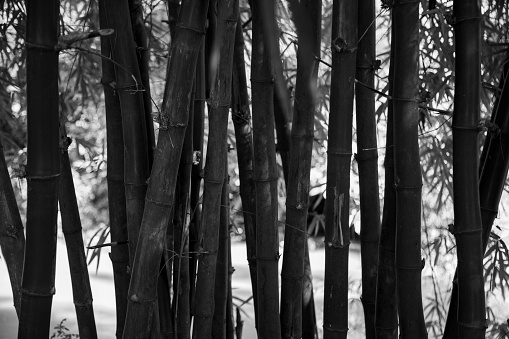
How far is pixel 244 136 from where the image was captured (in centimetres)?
106

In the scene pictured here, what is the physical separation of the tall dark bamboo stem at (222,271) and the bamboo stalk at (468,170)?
0.33 meters

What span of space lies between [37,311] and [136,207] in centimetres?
17

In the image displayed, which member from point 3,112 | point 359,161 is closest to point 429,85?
point 359,161

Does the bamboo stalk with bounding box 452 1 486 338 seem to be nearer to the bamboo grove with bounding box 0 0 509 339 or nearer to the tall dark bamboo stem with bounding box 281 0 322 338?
the bamboo grove with bounding box 0 0 509 339

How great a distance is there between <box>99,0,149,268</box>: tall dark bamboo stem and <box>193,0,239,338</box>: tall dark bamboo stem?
0.08 meters

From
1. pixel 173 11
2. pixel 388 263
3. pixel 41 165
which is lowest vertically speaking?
pixel 388 263

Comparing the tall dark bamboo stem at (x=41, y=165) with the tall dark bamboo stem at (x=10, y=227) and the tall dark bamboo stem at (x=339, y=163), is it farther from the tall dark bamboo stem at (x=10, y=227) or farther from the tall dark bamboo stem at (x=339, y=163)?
the tall dark bamboo stem at (x=339, y=163)

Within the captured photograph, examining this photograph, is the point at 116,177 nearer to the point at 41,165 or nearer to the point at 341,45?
the point at 41,165

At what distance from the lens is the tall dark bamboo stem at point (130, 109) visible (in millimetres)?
769

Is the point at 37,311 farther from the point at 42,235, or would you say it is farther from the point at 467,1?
the point at 467,1

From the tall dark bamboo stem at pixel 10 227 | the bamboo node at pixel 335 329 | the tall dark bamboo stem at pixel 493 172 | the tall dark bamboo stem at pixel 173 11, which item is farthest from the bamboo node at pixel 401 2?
the tall dark bamboo stem at pixel 10 227

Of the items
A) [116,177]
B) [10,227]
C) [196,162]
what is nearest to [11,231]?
[10,227]

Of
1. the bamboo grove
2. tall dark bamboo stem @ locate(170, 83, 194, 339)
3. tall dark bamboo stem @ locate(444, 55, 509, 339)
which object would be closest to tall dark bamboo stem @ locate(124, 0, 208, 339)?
the bamboo grove

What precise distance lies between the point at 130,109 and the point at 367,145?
363mm
